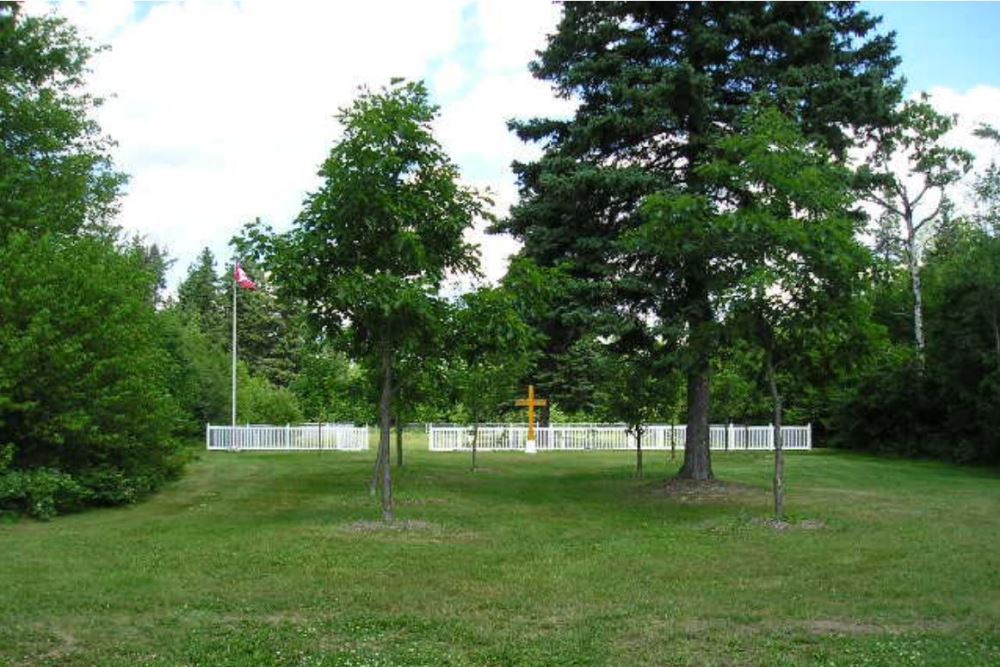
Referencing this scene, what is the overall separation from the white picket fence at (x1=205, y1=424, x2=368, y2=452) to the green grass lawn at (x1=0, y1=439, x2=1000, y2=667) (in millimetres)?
15158

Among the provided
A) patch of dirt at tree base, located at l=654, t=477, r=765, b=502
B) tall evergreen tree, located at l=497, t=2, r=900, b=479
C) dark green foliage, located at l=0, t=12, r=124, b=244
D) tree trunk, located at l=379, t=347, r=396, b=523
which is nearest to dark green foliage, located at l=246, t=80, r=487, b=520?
tree trunk, located at l=379, t=347, r=396, b=523

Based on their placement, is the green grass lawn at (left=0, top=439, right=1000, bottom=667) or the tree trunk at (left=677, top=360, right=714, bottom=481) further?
the tree trunk at (left=677, top=360, right=714, bottom=481)

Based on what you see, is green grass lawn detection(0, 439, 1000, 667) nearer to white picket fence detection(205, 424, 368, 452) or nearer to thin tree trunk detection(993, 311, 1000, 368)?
thin tree trunk detection(993, 311, 1000, 368)

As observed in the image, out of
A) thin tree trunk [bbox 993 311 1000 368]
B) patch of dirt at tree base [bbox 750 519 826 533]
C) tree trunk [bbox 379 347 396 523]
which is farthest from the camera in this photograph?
thin tree trunk [bbox 993 311 1000 368]

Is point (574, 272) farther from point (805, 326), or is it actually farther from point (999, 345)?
point (999, 345)

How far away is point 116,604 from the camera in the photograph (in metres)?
7.02

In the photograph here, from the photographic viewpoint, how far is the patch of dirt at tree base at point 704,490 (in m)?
15.5

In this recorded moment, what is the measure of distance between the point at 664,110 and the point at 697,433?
607 centimetres

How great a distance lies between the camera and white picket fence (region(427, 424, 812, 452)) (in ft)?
102

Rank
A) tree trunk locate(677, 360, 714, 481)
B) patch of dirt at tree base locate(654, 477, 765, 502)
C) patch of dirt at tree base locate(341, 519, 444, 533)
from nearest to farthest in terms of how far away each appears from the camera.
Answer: patch of dirt at tree base locate(341, 519, 444, 533) → patch of dirt at tree base locate(654, 477, 765, 502) → tree trunk locate(677, 360, 714, 481)

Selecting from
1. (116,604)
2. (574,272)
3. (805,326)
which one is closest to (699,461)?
(574,272)

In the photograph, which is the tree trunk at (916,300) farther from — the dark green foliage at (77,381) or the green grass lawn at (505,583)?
the dark green foliage at (77,381)

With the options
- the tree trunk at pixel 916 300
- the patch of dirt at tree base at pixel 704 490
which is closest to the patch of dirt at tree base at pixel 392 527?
the patch of dirt at tree base at pixel 704 490

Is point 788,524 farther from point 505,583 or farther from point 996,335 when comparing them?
point 996,335
